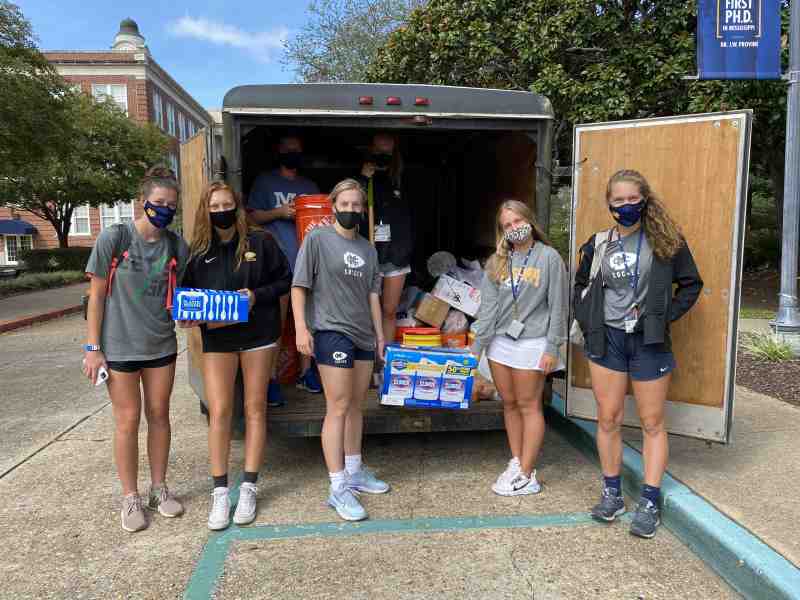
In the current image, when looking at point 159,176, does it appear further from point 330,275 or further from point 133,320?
point 330,275

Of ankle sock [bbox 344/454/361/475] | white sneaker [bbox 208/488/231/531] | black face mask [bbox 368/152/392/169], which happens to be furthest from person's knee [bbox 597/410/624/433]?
black face mask [bbox 368/152/392/169]

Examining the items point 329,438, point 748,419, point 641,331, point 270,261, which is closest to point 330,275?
point 270,261

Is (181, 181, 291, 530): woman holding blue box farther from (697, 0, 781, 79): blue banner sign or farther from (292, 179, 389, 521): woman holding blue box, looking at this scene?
(697, 0, 781, 79): blue banner sign

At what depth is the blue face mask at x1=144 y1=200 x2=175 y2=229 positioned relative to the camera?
3.42 m

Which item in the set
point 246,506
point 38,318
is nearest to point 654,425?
point 246,506

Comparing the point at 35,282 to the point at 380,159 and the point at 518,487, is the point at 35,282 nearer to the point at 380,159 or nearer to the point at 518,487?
the point at 380,159

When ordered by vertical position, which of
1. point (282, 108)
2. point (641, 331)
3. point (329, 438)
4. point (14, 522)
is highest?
point (282, 108)

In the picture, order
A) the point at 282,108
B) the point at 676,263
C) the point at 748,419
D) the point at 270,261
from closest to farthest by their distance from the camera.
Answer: the point at 676,263 < the point at 270,261 < the point at 282,108 < the point at 748,419

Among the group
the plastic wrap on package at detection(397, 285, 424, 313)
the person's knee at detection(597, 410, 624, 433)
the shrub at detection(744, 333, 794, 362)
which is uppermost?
the plastic wrap on package at detection(397, 285, 424, 313)

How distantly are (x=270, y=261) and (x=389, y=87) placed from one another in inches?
56.7

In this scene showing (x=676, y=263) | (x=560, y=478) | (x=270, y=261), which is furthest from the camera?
(x=560, y=478)

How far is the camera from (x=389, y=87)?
415 cm

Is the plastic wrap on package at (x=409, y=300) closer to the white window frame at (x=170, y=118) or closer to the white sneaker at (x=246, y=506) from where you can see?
the white sneaker at (x=246, y=506)

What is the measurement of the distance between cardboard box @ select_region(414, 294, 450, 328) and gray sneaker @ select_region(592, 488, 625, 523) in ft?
6.76
